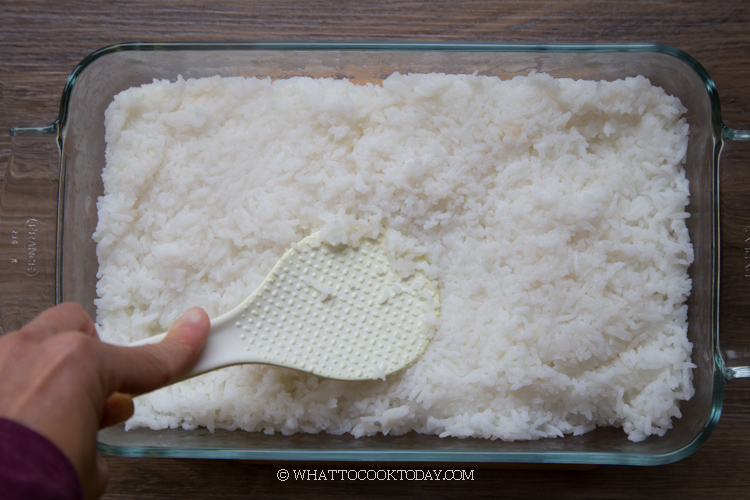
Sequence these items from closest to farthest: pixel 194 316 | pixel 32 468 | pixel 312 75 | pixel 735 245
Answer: pixel 32 468 < pixel 194 316 < pixel 735 245 < pixel 312 75

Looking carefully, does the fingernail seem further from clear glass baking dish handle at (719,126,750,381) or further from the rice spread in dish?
clear glass baking dish handle at (719,126,750,381)

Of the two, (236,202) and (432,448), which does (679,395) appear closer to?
(432,448)

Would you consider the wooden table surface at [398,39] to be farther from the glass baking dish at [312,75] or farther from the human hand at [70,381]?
the human hand at [70,381]

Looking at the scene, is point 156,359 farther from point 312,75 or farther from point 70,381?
point 312,75

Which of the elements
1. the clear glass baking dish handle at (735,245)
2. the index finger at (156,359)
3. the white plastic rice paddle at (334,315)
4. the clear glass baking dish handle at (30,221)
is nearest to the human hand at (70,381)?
the index finger at (156,359)

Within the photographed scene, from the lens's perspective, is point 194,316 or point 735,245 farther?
point 735,245

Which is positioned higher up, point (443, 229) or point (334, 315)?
point (443, 229)

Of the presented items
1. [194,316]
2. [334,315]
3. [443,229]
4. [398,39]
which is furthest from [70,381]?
[398,39]
